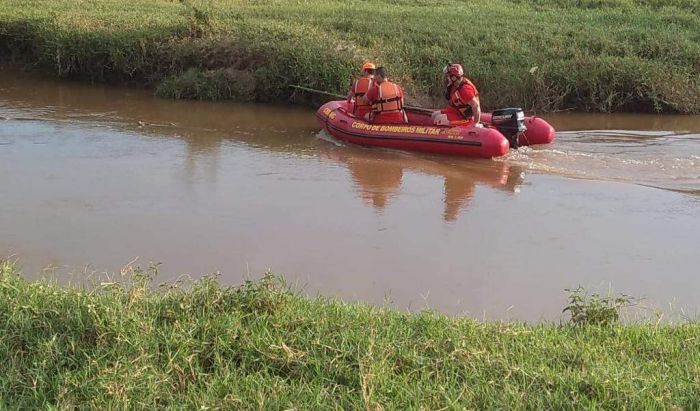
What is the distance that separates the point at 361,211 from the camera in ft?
22.9

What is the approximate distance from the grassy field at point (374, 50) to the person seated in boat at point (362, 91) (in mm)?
1804

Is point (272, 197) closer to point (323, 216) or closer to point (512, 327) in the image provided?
point (323, 216)

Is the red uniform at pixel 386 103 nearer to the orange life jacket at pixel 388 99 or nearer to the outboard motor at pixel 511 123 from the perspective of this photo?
the orange life jacket at pixel 388 99

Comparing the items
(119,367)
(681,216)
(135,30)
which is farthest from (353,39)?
(119,367)

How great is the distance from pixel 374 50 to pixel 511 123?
13.4 feet

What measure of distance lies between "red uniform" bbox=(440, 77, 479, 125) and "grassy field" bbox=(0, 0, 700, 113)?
8.53 ft

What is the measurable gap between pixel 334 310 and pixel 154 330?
3.09 feet

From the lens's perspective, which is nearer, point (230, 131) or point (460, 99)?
point (460, 99)

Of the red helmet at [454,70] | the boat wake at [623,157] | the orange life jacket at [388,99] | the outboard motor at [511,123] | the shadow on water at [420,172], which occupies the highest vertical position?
the red helmet at [454,70]

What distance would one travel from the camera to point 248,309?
386cm

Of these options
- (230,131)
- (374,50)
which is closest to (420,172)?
(230,131)

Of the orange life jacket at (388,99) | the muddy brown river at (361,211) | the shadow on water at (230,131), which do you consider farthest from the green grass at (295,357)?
the orange life jacket at (388,99)

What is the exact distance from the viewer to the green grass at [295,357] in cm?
312

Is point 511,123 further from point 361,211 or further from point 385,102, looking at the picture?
point 361,211
